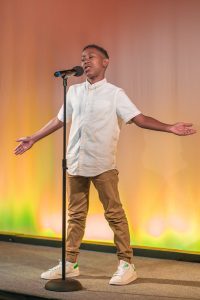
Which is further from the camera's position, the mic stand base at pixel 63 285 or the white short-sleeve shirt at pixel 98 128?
the white short-sleeve shirt at pixel 98 128

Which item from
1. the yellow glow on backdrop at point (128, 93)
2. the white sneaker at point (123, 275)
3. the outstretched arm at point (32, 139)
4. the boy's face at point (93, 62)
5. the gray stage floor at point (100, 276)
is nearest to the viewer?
the gray stage floor at point (100, 276)

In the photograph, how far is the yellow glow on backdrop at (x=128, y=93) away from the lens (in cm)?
402

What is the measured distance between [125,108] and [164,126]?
312 millimetres

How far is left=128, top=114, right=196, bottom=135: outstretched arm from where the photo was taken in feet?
10.1

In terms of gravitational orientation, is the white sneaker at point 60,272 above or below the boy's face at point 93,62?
below

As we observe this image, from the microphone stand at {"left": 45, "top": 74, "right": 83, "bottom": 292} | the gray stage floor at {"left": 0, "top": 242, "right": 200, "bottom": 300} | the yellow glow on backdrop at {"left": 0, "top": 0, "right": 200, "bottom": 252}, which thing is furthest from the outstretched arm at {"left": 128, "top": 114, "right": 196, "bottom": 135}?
the gray stage floor at {"left": 0, "top": 242, "right": 200, "bottom": 300}

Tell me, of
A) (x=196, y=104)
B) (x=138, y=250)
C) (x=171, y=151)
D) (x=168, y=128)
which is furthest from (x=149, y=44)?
(x=138, y=250)

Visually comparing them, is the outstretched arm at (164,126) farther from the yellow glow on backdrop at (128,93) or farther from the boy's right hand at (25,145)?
the yellow glow on backdrop at (128,93)

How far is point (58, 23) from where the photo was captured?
15.5ft

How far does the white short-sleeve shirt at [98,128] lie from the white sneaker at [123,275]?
2.15 feet

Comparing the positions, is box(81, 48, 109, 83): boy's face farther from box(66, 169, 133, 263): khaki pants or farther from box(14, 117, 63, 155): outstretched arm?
box(66, 169, 133, 263): khaki pants

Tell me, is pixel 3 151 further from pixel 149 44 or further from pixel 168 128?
pixel 168 128

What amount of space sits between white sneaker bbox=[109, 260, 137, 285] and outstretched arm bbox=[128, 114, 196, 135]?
0.94 meters

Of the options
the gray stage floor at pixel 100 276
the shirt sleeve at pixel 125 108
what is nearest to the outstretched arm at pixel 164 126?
the shirt sleeve at pixel 125 108
